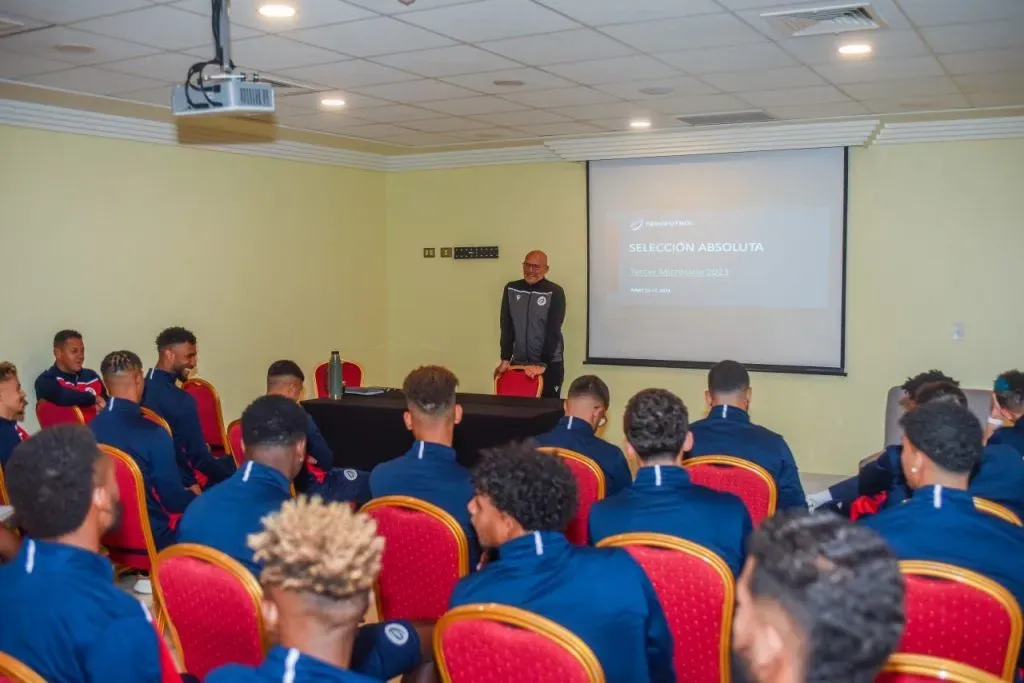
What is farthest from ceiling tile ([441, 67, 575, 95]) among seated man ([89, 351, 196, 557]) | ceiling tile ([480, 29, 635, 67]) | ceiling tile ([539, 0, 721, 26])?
seated man ([89, 351, 196, 557])

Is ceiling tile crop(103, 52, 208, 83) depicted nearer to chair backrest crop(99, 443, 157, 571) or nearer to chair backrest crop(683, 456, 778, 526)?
chair backrest crop(99, 443, 157, 571)

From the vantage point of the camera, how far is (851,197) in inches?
309

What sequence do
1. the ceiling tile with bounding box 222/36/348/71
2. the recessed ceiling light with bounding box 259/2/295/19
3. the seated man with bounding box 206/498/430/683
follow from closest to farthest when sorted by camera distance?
the seated man with bounding box 206/498/430/683, the recessed ceiling light with bounding box 259/2/295/19, the ceiling tile with bounding box 222/36/348/71

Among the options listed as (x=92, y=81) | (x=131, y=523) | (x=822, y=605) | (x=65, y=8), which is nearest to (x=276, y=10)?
(x=65, y=8)

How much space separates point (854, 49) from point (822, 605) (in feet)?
14.4

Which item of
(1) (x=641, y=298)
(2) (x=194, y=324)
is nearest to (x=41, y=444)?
(2) (x=194, y=324)

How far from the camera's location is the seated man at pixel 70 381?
6387 mm

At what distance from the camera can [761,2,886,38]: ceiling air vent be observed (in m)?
4.20

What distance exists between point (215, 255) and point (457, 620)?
6.88 metres

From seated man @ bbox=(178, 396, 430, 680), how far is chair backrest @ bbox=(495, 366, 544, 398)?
4.04 metres

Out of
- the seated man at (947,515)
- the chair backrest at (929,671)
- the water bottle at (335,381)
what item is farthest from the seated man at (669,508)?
the water bottle at (335,381)

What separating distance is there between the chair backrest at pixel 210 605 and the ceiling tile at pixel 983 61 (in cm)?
474

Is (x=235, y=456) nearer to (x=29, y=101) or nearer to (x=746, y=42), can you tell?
(x=29, y=101)

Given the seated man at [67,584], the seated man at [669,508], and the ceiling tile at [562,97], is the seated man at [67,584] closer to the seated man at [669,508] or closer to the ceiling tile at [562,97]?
the seated man at [669,508]
